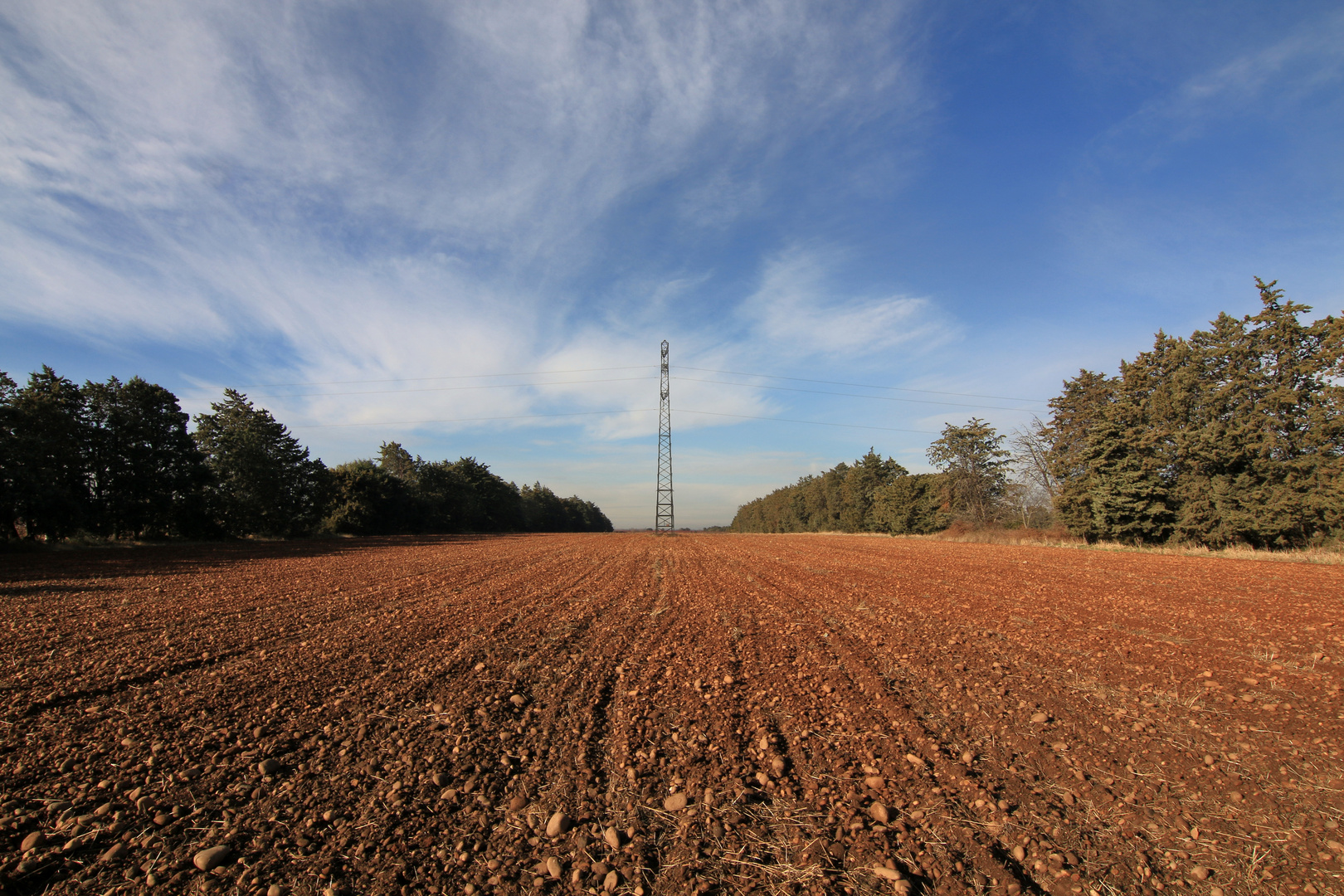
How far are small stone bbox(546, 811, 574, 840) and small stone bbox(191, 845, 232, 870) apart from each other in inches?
58.8

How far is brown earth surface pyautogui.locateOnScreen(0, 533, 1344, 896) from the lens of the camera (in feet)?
8.04

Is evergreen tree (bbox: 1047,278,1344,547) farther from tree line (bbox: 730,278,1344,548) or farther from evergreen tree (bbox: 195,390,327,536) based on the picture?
evergreen tree (bbox: 195,390,327,536)

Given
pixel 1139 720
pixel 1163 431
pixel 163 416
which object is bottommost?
pixel 1139 720

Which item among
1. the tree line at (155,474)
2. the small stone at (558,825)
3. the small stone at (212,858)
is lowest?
the small stone at (558,825)

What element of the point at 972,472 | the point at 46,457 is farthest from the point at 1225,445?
the point at 46,457

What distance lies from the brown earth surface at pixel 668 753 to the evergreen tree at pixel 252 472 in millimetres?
29555

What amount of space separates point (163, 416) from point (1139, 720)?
41.0 meters

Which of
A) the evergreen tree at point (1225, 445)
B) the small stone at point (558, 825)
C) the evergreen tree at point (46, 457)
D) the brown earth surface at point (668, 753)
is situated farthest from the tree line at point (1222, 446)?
the evergreen tree at point (46, 457)

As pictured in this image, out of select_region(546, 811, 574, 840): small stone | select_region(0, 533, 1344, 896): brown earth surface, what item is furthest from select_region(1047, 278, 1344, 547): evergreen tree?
Result: select_region(546, 811, 574, 840): small stone

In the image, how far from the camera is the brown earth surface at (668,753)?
2.45 metres

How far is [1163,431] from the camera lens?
1063 inches

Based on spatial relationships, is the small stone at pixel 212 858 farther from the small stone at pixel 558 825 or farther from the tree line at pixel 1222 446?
the tree line at pixel 1222 446

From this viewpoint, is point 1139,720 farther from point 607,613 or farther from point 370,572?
point 370,572

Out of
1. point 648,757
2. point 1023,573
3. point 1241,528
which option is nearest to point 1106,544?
point 1241,528
